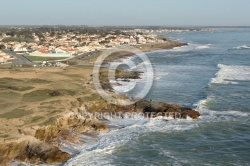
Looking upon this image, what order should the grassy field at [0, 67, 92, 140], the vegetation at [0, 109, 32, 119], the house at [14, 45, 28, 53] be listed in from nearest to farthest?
the grassy field at [0, 67, 92, 140], the vegetation at [0, 109, 32, 119], the house at [14, 45, 28, 53]

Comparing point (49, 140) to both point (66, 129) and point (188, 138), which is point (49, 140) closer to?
point (66, 129)

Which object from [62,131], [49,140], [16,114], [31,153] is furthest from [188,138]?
[16,114]

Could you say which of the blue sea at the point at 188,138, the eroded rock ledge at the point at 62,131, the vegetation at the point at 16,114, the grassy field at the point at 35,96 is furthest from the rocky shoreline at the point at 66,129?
the vegetation at the point at 16,114

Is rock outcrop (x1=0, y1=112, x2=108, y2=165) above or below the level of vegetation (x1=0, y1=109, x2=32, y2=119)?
below

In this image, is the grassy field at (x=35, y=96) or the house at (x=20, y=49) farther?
the house at (x=20, y=49)

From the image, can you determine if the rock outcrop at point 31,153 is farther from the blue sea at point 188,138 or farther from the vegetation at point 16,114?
the vegetation at point 16,114

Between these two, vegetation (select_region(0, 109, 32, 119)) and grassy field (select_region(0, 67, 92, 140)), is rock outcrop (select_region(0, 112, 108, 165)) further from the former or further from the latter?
vegetation (select_region(0, 109, 32, 119))

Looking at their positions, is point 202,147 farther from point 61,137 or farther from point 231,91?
point 231,91

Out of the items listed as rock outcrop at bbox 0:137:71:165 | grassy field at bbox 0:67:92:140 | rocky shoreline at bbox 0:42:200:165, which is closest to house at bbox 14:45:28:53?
grassy field at bbox 0:67:92:140

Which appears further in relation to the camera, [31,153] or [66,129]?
[66,129]
